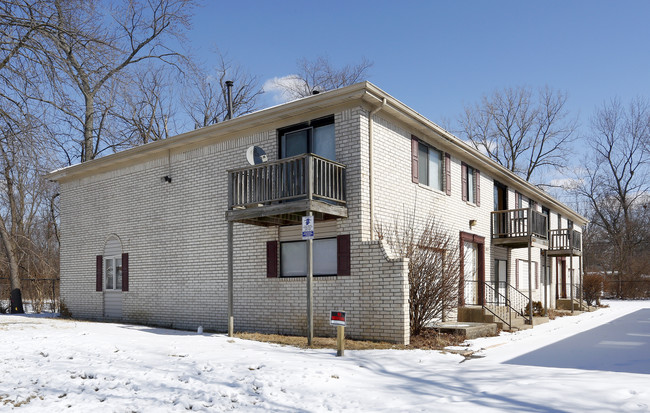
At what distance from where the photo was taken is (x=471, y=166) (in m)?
18.4

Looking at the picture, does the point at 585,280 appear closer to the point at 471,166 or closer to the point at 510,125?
the point at 510,125

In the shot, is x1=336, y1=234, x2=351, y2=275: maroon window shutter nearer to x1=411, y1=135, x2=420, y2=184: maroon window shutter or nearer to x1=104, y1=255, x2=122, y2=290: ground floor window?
x1=411, y1=135, x2=420, y2=184: maroon window shutter

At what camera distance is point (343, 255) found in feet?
40.8

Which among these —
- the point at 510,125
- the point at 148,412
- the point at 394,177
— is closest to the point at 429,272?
the point at 394,177

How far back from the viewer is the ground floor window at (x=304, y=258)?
12.8 m

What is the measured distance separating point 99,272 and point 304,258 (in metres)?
8.67

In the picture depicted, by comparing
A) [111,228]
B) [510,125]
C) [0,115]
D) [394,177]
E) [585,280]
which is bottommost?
[585,280]

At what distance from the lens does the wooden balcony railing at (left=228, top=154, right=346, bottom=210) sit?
454 inches

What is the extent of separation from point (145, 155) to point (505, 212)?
12.6 meters

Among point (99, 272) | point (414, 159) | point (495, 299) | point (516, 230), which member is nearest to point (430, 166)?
point (414, 159)

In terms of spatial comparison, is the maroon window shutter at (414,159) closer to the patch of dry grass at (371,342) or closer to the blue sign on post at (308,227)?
the patch of dry grass at (371,342)

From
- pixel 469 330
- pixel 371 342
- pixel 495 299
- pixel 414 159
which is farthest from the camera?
pixel 495 299

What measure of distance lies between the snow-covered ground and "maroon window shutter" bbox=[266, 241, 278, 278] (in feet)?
9.00

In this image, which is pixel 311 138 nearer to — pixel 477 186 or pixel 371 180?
pixel 371 180
